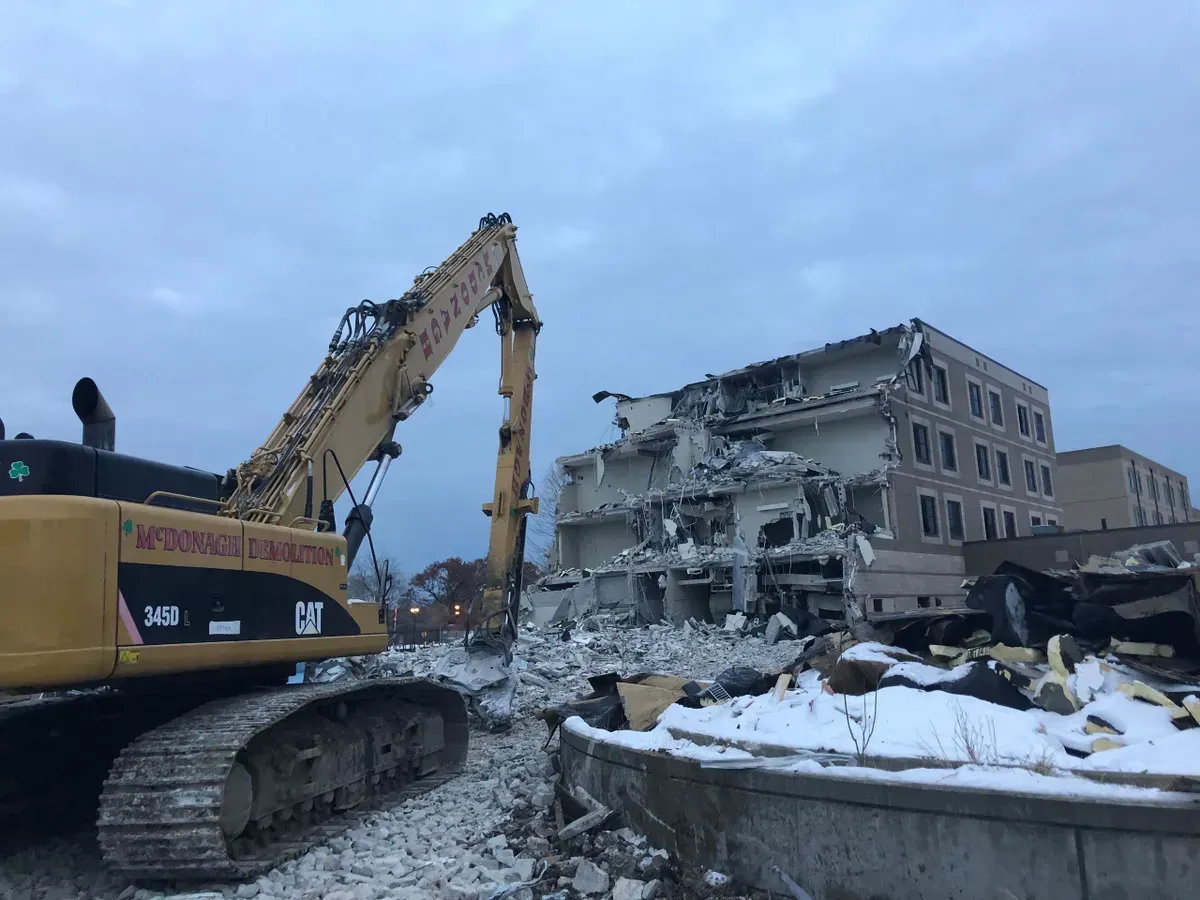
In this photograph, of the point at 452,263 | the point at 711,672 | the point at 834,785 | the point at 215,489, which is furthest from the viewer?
the point at 711,672

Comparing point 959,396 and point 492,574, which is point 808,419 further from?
point 492,574

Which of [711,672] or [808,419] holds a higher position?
[808,419]

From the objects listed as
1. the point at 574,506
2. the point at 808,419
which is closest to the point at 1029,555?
the point at 808,419

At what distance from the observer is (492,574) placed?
12.1 meters

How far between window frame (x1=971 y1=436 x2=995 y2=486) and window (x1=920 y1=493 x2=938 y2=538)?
16.8 ft

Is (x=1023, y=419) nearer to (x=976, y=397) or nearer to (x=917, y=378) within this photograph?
(x=976, y=397)

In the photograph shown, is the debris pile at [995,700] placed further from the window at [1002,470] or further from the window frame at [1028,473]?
the window frame at [1028,473]

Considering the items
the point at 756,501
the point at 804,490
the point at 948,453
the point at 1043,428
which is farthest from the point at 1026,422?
the point at 756,501

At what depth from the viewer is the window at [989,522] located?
38.1 metres

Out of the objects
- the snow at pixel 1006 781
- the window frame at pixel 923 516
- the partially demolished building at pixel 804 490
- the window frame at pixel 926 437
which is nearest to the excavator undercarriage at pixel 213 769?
the snow at pixel 1006 781

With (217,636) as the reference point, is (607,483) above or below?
above

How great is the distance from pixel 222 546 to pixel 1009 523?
3924cm

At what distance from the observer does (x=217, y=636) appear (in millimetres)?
6523

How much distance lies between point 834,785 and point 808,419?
2963cm
